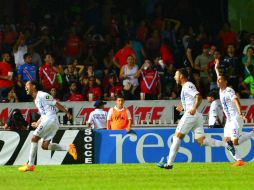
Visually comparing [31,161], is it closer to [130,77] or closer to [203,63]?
[130,77]

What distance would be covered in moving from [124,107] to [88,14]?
553 centimetres

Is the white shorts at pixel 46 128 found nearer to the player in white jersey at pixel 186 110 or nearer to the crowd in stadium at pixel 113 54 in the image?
the player in white jersey at pixel 186 110

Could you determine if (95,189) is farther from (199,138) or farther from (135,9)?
(135,9)

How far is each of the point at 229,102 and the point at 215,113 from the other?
3.34m

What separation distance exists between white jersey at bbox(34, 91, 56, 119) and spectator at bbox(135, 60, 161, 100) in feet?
19.7

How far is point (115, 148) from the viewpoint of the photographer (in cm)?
2269

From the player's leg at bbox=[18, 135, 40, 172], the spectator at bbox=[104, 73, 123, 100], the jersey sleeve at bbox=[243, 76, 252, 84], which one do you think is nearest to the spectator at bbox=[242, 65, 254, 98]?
the jersey sleeve at bbox=[243, 76, 252, 84]

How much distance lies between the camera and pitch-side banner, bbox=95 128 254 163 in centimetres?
2262

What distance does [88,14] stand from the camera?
28484mm

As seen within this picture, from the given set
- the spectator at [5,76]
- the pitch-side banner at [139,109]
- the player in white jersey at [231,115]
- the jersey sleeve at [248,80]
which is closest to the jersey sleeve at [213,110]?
the pitch-side banner at [139,109]

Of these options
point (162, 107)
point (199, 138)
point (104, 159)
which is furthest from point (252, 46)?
point (199, 138)

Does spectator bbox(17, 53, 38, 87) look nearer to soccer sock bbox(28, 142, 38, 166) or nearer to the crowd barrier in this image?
the crowd barrier

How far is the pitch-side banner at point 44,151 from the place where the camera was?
22422 millimetres

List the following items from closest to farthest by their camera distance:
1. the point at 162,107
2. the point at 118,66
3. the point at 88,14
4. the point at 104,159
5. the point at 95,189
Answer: the point at 95,189 → the point at 104,159 → the point at 162,107 → the point at 118,66 → the point at 88,14
